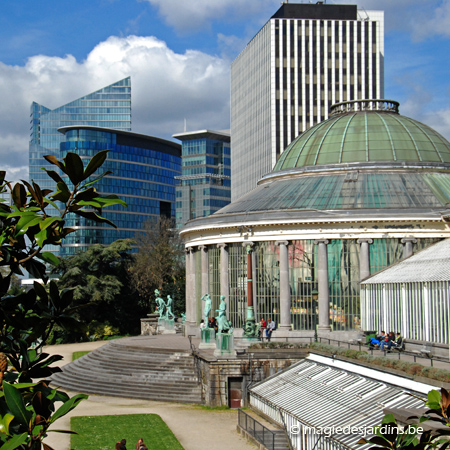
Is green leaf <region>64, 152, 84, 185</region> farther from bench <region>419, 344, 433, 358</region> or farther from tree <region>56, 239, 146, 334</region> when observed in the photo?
tree <region>56, 239, 146, 334</region>

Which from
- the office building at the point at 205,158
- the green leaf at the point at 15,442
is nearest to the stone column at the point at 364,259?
the green leaf at the point at 15,442

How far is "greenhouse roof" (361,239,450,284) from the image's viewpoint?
108 feet

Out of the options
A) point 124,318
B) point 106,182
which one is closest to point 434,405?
point 124,318

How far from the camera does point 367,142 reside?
53.2 metres

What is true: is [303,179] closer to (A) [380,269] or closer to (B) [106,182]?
(A) [380,269]

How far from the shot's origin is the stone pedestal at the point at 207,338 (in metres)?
40.7

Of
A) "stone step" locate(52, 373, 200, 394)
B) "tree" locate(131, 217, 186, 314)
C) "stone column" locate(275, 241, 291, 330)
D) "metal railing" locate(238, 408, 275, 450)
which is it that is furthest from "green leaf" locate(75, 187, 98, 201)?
"tree" locate(131, 217, 186, 314)

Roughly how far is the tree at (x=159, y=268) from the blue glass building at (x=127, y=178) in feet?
243

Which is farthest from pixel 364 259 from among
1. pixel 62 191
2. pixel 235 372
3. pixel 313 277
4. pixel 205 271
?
pixel 62 191

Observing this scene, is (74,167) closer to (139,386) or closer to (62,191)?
(62,191)

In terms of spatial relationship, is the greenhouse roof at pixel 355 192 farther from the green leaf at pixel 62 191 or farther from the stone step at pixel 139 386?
the green leaf at pixel 62 191

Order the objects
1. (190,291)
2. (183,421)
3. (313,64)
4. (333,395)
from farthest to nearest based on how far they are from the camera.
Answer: (313,64)
(190,291)
(183,421)
(333,395)

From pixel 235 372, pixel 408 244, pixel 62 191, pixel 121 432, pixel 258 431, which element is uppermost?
pixel 408 244

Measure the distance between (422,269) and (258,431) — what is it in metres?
13.4
